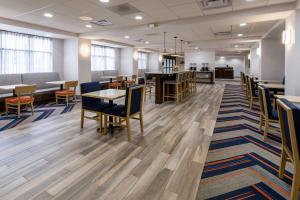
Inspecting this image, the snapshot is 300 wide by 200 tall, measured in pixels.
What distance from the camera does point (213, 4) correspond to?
4.32 meters

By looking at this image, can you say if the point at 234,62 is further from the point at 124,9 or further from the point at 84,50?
the point at 124,9

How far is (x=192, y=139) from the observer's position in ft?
11.4

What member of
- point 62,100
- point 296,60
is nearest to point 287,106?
point 296,60

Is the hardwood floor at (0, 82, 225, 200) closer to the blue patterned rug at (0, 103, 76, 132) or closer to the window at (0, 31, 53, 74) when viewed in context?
the blue patterned rug at (0, 103, 76, 132)

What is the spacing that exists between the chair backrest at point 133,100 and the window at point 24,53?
550 cm

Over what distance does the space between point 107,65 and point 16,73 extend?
553 cm

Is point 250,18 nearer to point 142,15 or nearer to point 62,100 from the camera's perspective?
point 142,15

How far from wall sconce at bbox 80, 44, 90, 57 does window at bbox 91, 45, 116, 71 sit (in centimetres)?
207

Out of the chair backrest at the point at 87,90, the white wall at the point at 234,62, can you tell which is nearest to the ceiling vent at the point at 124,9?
the chair backrest at the point at 87,90

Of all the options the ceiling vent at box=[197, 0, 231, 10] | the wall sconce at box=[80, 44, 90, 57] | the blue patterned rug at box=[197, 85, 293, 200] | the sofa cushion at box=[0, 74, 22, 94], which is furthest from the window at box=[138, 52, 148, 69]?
the blue patterned rug at box=[197, 85, 293, 200]

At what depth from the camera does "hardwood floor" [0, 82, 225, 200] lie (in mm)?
2008

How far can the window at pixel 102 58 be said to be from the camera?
10620mm

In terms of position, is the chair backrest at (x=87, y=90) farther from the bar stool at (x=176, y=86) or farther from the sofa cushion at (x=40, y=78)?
the sofa cushion at (x=40, y=78)

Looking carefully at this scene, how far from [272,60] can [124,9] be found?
21.2ft
